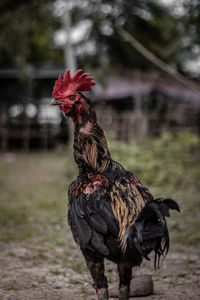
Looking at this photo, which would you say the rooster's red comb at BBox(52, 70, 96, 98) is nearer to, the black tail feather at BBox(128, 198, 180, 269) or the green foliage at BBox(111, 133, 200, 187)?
the black tail feather at BBox(128, 198, 180, 269)

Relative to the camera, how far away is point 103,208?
9.21ft

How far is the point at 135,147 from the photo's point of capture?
10.8 meters

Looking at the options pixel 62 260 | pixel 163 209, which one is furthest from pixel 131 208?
pixel 62 260

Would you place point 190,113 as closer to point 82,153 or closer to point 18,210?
point 18,210

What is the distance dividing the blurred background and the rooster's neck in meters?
1.61

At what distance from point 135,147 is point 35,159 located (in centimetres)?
621

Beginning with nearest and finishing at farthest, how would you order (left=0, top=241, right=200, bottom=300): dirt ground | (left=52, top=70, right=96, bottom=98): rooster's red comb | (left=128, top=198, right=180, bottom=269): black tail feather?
1. (left=128, top=198, right=180, bottom=269): black tail feather
2. (left=52, top=70, right=96, bottom=98): rooster's red comb
3. (left=0, top=241, right=200, bottom=300): dirt ground

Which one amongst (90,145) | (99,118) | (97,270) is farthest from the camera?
(99,118)

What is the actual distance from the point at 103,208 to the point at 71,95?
1018 mm

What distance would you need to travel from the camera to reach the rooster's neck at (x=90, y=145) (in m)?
3.07

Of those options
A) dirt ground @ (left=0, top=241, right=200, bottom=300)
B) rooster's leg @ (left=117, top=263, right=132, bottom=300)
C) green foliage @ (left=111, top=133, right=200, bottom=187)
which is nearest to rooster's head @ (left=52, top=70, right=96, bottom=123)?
rooster's leg @ (left=117, top=263, right=132, bottom=300)

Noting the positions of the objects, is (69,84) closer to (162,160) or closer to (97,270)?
(97,270)

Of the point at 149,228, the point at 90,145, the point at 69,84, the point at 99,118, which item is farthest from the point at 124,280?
the point at 99,118

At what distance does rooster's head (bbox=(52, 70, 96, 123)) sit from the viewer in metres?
3.14
